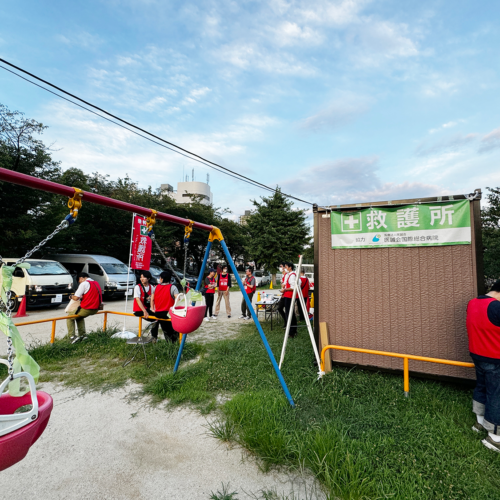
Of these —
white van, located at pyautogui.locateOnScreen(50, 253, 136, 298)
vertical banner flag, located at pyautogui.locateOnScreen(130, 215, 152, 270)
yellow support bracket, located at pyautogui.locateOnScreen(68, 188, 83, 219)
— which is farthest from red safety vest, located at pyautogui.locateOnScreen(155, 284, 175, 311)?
white van, located at pyautogui.locateOnScreen(50, 253, 136, 298)

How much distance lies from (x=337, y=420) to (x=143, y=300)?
4.72 metres

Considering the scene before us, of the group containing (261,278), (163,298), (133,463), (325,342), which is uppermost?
(163,298)

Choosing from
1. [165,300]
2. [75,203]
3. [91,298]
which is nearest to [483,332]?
[75,203]

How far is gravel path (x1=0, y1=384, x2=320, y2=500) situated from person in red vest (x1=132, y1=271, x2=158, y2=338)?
2.57 meters

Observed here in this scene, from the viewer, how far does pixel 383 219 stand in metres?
4.43

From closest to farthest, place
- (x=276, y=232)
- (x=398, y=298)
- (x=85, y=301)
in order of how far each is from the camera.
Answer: (x=398, y=298) < (x=85, y=301) < (x=276, y=232)

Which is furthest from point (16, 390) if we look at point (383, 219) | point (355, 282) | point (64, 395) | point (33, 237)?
point (33, 237)

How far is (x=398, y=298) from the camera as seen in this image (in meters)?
4.26

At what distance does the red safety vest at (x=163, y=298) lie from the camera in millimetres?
5988

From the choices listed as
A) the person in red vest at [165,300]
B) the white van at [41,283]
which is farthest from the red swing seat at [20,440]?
the white van at [41,283]

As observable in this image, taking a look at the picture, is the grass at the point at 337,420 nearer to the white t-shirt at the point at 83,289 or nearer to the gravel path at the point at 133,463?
the gravel path at the point at 133,463

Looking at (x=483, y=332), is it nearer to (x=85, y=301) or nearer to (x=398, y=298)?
(x=398, y=298)

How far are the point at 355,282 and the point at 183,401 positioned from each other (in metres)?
3.08

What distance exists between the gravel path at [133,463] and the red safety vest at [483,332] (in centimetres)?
218
